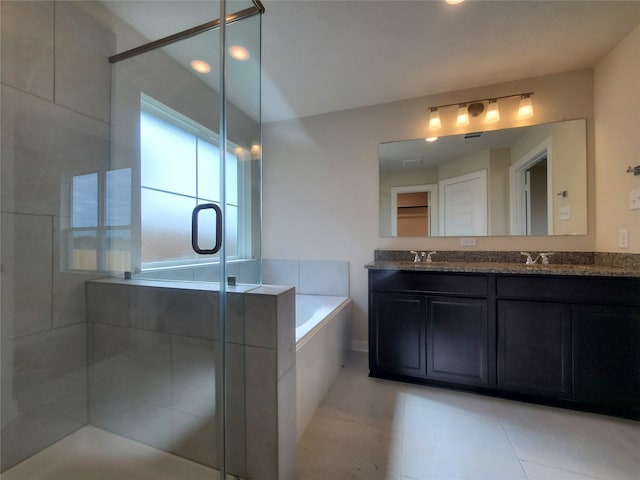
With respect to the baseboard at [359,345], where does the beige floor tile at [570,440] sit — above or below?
below

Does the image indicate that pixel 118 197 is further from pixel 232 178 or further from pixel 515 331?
pixel 515 331

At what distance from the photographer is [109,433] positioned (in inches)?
50.0

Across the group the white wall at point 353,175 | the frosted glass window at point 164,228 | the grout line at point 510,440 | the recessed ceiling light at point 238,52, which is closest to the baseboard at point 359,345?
the white wall at point 353,175

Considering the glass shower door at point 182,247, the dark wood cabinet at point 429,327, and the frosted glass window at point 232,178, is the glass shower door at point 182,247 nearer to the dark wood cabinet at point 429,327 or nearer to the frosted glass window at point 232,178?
the frosted glass window at point 232,178

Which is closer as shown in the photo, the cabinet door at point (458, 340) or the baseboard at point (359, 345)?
the cabinet door at point (458, 340)

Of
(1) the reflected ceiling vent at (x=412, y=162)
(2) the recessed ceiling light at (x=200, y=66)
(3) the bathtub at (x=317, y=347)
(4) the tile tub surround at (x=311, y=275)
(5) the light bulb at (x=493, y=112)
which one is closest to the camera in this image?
(3) the bathtub at (x=317, y=347)

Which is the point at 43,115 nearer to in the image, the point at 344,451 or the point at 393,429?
the point at 344,451

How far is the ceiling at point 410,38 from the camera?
1.43m

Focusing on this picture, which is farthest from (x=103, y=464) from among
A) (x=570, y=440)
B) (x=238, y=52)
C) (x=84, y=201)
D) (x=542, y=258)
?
(x=542, y=258)

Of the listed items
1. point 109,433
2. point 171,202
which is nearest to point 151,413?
point 109,433

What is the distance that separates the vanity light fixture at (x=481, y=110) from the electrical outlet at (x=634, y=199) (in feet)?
2.91

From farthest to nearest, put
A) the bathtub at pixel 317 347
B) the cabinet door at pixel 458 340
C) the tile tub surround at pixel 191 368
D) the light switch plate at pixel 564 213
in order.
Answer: the light switch plate at pixel 564 213 → the cabinet door at pixel 458 340 → the bathtub at pixel 317 347 → the tile tub surround at pixel 191 368

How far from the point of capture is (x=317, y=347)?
1.62 meters

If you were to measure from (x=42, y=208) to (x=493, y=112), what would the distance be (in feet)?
9.87
